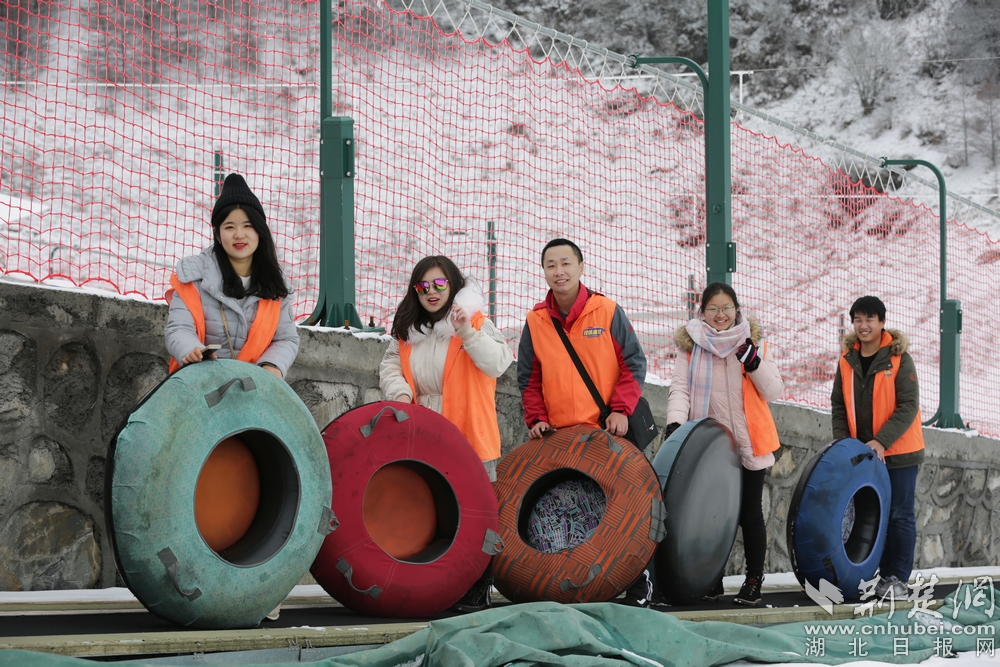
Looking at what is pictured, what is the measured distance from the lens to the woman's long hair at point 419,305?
4215 millimetres

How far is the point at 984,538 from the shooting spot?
930 cm

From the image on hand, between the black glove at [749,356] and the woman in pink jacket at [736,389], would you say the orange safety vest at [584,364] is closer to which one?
the woman in pink jacket at [736,389]

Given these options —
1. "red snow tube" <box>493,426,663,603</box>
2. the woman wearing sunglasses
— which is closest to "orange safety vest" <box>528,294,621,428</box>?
"red snow tube" <box>493,426,663,603</box>

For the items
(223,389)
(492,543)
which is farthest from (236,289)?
(492,543)

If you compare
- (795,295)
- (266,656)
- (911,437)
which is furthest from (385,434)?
(795,295)

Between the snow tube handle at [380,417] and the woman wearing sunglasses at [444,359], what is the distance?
0.32 metres

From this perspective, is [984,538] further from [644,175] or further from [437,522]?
[437,522]

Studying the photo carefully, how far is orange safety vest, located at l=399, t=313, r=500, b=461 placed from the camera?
4.25 m

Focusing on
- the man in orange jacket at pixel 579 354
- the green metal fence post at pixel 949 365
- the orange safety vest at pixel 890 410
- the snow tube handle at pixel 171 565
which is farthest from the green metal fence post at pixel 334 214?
the green metal fence post at pixel 949 365

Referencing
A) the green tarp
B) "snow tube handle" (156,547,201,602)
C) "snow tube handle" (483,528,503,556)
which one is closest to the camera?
the green tarp

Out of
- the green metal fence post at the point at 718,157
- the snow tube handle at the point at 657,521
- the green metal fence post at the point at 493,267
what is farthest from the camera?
the green metal fence post at the point at 718,157

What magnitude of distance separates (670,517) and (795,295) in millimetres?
7553

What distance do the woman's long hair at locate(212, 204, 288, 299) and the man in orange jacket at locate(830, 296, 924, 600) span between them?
325cm

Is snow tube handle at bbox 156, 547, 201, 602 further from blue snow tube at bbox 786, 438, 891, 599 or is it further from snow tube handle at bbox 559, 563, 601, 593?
blue snow tube at bbox 786, 438, 891, 599
